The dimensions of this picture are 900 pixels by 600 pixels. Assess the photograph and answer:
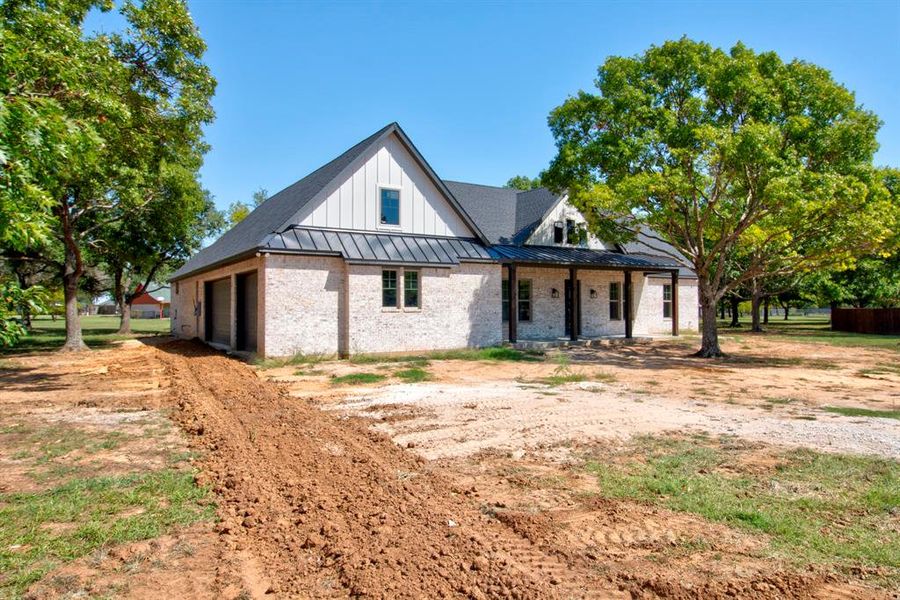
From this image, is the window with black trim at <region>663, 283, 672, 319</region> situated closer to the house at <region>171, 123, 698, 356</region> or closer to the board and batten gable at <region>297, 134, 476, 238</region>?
the house at <region>171, 123, 698, 356</region>

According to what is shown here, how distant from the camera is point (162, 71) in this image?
1448cm

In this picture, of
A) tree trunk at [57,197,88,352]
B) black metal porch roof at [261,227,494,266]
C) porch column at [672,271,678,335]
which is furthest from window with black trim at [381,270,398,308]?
porch column at [672,271,678,335]

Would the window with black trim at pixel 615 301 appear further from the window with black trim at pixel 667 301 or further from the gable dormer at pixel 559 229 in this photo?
the window with black trim at pixel 667 301

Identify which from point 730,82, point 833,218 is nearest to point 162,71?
point 730,82

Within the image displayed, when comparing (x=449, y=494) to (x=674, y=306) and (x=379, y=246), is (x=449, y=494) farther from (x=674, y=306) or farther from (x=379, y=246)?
(x=674, y=306)

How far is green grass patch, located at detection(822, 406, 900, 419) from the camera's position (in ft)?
28.3

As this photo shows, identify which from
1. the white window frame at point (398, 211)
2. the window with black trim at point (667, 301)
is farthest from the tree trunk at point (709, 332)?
the white window frame at point (398, 211)

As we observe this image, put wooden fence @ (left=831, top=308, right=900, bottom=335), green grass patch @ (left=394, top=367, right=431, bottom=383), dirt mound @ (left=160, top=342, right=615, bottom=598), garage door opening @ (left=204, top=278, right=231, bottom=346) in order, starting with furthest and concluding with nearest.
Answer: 1. wooden fence @ (left=831, top=308, right=900, bottom=335)
2. garage door opening @ (left=204, top=278, right=231, bottom=346)
3. green grass patch @ (left=394, top=367, right=431, bottom=383)
4. dirt mound @ (left=160, top=342, right=615, bottom=598)

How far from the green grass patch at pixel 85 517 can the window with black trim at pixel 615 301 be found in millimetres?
21941

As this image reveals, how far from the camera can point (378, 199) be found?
711 inches

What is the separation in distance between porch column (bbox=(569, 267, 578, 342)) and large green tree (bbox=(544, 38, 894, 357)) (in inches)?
135

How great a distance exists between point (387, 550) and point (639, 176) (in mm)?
14975

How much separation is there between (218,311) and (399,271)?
33.5 ft

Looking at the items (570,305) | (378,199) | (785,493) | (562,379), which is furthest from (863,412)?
(570,305)
